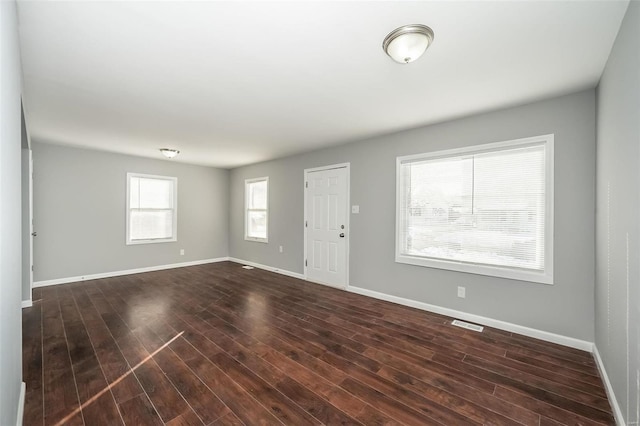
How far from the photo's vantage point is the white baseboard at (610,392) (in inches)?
68.0

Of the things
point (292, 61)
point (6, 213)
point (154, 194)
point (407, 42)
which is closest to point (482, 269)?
point (407, 42)

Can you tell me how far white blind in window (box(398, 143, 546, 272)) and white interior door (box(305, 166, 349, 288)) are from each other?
3.54 ft

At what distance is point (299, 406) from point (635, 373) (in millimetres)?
1913

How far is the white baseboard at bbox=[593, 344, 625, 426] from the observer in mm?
1727

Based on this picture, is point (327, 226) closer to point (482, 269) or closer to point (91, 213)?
point (482, 269)

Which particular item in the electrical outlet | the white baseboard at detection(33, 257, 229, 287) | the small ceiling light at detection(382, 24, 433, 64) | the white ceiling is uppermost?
the white ceiling

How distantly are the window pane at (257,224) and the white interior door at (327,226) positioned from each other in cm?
146

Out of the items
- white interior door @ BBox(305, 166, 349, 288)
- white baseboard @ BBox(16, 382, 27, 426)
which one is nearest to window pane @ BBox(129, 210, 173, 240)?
white interior door @ BBox(305, 166, 349, 288)

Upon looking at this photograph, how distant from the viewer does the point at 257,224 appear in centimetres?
659

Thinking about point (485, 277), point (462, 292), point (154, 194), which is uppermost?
point (154, 194)

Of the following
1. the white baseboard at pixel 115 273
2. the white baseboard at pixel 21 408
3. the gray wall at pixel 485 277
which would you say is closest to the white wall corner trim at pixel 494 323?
the gray wall at pixel 485 277

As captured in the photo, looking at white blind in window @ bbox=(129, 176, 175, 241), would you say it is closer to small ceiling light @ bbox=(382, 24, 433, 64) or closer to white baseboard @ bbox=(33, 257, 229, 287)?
white baseboard @ bbox=(33, 257, 229, 287)

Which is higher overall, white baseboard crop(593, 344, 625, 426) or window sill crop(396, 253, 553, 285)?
window sill crop(396, 253, 553, 285)

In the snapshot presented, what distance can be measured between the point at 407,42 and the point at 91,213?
19.8 feet
